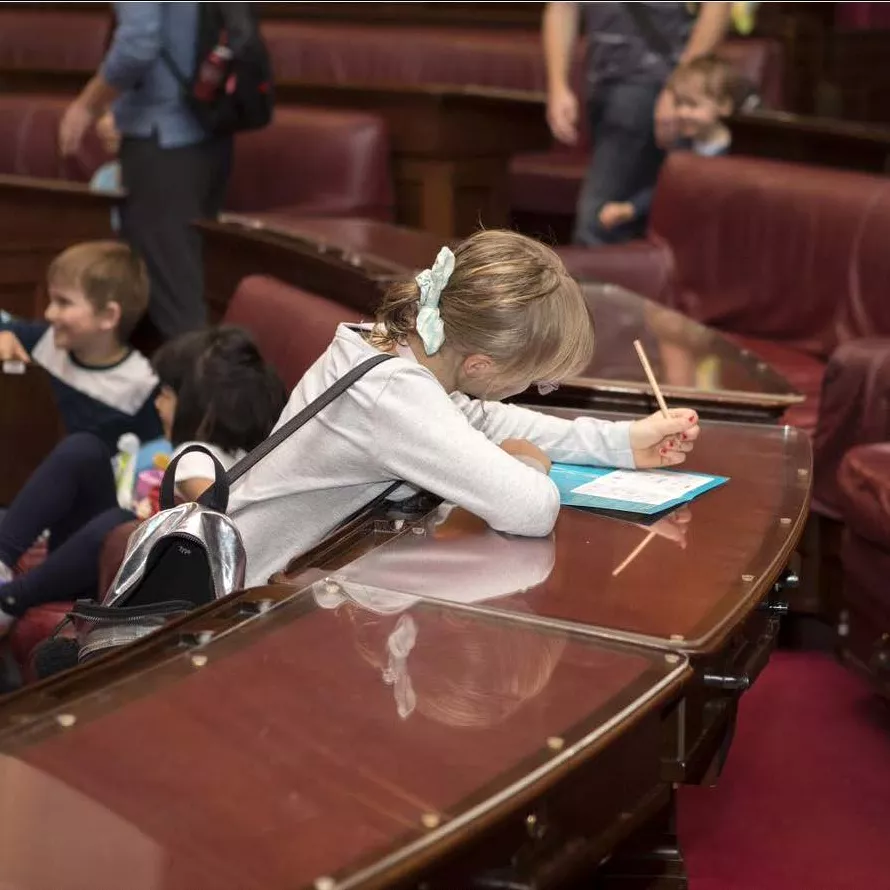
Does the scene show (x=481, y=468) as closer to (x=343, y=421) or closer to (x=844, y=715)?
(x=343, y=421)

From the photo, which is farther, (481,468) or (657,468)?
(657,468)

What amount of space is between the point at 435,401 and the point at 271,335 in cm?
145

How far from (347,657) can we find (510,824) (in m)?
0.31

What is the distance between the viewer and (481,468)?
80.2 inches

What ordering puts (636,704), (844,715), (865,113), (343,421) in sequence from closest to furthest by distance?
(636,704) < (343,421) < (844,715) < (865,113)

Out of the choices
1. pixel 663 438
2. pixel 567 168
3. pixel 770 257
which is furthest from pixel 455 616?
pixel 567 168

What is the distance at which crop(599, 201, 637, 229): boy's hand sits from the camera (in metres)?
5.14

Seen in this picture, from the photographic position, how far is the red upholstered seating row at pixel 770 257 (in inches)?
167

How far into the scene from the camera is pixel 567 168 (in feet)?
23.0

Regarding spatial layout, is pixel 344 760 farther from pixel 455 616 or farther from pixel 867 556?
pixel 867 556

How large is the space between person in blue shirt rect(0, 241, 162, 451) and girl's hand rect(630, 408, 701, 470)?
173cm

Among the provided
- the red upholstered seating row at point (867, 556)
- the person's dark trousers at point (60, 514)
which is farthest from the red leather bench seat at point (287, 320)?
the red upholstered seating row at point (867, 556)

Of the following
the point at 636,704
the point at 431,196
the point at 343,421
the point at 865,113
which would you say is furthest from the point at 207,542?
the point at 865,113

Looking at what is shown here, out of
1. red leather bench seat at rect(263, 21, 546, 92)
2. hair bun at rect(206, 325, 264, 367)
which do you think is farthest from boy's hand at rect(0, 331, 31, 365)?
red leather bench seat at rect(263, 21, 546, 92)
